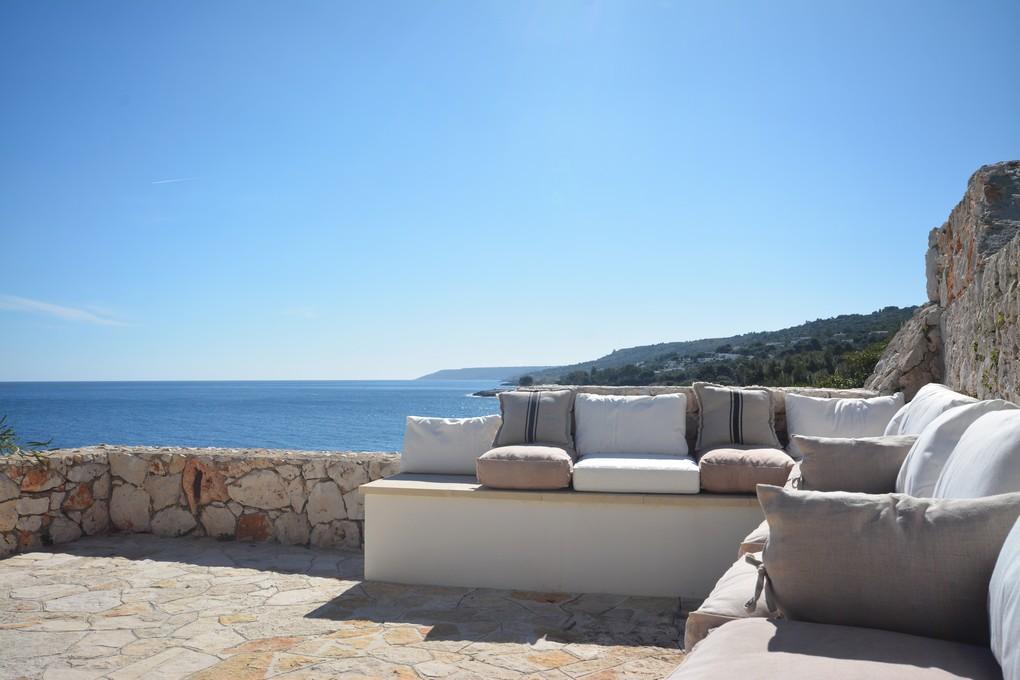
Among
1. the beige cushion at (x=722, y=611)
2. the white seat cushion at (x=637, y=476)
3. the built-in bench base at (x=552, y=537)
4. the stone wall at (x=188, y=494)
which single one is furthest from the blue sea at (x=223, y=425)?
the beige cushion at (x=722, y=611)

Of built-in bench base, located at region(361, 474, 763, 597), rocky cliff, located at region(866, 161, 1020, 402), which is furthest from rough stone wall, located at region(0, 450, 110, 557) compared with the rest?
rocky cliff, located at region(866, 161, 1020, 402)

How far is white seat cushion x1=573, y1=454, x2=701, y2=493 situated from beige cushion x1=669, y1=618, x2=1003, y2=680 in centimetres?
204

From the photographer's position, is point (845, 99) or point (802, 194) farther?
point (802, 194)

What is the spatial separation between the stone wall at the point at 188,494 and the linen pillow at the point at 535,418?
0.96 metres

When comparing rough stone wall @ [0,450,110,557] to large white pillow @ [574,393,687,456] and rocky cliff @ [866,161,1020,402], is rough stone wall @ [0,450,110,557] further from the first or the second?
rocky cliff @ [866,161,1020,402]

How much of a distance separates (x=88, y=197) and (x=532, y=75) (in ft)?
24.8

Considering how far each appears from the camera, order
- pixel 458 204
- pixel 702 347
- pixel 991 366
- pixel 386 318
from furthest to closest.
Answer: pixel 386 318 < pixel 458 204 < pixel 702 347 < pixel 991 366

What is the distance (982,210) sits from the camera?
3900mm

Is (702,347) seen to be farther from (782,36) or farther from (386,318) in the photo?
(386,318)

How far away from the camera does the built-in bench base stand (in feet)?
11.5

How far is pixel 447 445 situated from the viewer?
4.20 meters

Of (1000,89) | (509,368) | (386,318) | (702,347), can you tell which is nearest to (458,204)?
(702,347)

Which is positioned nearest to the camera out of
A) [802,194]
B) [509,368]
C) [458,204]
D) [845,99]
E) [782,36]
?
[782,36]

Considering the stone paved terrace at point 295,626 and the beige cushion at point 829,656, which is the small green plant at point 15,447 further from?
the beige cushion at point 829,656
